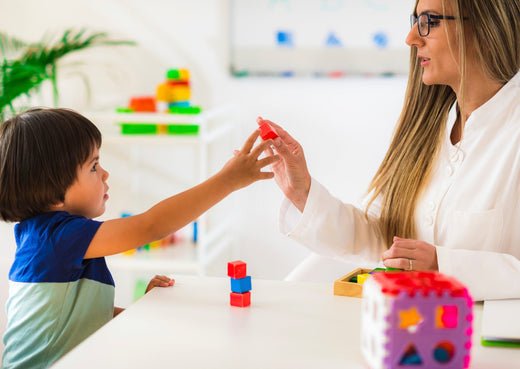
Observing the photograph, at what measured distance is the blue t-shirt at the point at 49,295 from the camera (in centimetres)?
131

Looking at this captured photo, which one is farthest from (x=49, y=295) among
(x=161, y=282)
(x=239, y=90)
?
(x=239, y=90)

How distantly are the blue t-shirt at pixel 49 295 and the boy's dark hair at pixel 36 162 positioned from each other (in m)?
0.05

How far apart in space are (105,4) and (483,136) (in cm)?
193

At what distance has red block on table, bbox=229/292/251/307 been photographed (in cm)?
125

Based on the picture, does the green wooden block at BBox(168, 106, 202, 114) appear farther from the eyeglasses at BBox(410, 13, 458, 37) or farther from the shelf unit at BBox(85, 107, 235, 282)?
the eyeglasses at BBox(410, 13, 458, 37)

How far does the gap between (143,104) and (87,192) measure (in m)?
1.40

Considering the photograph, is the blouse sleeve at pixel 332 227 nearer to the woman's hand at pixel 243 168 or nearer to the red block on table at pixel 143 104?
the woman's hand at pixel 243 168

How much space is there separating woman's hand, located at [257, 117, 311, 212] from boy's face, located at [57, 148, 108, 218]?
34 cm

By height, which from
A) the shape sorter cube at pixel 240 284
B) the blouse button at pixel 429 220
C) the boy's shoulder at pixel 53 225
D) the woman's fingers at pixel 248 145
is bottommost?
the shape sorter cube at pixel 240 284

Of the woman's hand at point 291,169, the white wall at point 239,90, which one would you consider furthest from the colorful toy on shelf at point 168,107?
the woman's hand at point 291,169

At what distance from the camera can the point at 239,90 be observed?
3016 mm

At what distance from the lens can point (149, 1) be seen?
302cm

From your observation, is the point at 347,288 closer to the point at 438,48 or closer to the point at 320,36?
the point at 438,48

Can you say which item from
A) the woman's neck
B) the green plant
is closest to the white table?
the woman's neck
